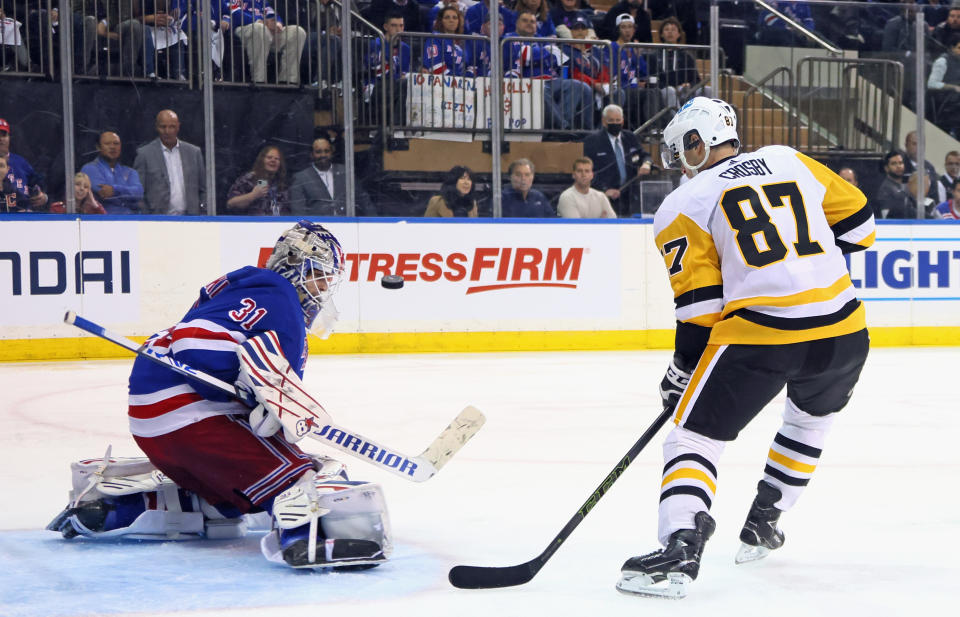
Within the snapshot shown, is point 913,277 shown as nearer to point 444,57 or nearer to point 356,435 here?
point 444,57

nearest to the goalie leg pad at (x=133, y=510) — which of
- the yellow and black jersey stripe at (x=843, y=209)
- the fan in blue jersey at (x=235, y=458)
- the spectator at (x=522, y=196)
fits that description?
the fan in blue jersey at (x=235, y=458)

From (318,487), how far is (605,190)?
6.35m

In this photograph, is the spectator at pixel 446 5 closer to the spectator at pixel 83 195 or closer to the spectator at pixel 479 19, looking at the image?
the spectator at pixel 479 19

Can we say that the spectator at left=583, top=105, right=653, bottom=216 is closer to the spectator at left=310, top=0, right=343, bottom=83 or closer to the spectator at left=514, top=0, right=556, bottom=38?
the spectator at left=514, top=0, right=556, bottom=38

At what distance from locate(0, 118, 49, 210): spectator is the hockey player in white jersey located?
596cm

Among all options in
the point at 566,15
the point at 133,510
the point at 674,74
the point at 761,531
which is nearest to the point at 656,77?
the point at 674,74

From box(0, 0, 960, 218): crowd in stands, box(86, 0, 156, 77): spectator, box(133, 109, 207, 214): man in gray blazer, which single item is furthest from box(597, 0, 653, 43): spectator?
box(86, 0, 156, 77): spectator

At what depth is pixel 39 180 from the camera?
25.0ft

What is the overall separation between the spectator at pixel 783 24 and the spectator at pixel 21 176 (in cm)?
524

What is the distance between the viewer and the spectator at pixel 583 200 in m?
8.66

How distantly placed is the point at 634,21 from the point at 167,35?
150 inches

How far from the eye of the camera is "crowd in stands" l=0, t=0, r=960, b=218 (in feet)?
25.4

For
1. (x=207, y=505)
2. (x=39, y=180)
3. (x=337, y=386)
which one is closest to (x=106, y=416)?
(x=337, y=386)

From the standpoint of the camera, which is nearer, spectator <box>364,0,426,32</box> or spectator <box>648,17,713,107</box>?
spectator <box>364,0,426,32</box>
